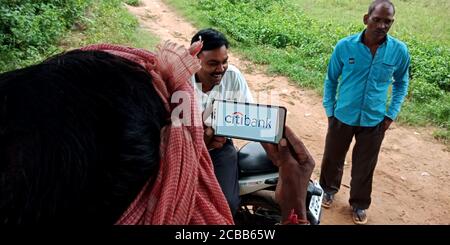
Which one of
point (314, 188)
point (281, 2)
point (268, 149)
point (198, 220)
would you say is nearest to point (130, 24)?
point (281, 2)

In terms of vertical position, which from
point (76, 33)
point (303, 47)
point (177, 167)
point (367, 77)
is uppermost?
point (177, 167)

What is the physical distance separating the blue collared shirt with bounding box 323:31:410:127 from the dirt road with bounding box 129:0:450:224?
38.2 inches

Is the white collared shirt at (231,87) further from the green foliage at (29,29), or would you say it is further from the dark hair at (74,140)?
the green foliage at (29,29)

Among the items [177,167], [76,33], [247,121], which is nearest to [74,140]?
[177,167]

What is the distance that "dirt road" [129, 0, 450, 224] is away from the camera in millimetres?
3826

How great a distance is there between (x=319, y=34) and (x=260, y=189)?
6.94 meters

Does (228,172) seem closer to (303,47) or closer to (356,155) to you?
(356,155)

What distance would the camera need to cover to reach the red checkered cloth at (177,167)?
31.5 inches

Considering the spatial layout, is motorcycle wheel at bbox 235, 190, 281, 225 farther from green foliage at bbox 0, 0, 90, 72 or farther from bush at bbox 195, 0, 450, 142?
green foliage at bbox 0, 0, 90, 72

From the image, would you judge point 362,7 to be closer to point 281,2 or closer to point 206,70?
point 281,2

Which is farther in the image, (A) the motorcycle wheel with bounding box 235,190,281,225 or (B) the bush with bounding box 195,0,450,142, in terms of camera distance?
(B) the bush with bounding box 195,0,450,142

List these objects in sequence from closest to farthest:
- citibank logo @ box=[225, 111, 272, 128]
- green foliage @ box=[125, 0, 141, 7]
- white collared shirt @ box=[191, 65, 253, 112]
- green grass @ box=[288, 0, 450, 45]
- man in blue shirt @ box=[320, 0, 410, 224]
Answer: citibank logo @ box=[225, 111, 272, 128], white collared shirt @ box=[191, 65, 253, 112], man in blue shirt @ box=[320, 0, 410, 224], green grass @ box=[288, 0, 450, 45], green foliage @ box=[125, 0, 141, 7]

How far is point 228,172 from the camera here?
2152 millimetres

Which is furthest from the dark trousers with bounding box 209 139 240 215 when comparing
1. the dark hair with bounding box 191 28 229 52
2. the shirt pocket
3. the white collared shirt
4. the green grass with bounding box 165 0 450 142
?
the green grass with bounding box 165 0 450 142
